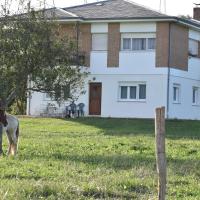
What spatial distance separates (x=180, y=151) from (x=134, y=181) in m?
7.51

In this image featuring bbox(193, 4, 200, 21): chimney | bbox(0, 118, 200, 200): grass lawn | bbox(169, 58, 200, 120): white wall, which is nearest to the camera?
bbox(0, 118, 200, 200): grass lawn

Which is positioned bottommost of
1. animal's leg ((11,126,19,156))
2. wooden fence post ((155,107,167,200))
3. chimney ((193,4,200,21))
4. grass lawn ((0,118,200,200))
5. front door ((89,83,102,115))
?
grass lawn ((0,118,200,200))

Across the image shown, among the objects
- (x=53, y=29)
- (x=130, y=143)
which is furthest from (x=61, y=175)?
(x=53, y=29)

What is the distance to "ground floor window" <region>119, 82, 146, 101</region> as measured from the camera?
1797 inches

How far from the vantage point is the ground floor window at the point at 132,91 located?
45.7m

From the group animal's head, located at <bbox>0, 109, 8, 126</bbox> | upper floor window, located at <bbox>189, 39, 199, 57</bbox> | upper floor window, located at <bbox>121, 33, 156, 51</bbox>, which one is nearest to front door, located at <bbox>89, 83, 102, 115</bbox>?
upper floor window, located at <bbox>121, 33, 156, 51</bbox>

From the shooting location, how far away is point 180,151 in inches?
782

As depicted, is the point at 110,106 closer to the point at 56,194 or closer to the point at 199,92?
the point at 199,92

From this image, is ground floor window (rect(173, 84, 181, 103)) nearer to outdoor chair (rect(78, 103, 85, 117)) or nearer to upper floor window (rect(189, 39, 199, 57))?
upper floor window (rect(189, 39, 199, 57))

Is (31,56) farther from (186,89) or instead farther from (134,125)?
(186,89)

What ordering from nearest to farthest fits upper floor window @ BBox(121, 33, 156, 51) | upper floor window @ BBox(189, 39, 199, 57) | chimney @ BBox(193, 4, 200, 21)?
upper floor window @ BBox(121, 33, 156, 51), upper floor window @ BBox(189, 39, 199, 57), chimney @ BBox(193, 4, 200, 21)

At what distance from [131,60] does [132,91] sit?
6.69ft

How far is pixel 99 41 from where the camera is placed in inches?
1837

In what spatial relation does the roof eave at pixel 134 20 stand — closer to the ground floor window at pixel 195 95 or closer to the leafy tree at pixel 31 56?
the ground floor window at pixel 195 95
